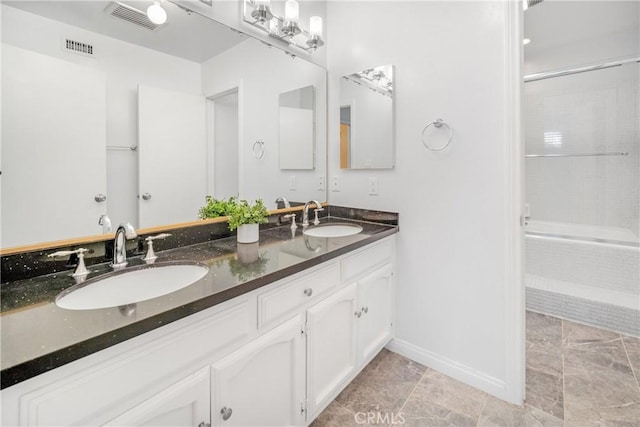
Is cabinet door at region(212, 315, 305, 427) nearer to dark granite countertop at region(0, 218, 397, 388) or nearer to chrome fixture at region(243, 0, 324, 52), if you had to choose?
dark granite countertop at region(0, 218, 397, 388)

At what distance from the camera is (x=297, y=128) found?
2.10 metres

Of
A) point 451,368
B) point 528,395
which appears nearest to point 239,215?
point 451,368

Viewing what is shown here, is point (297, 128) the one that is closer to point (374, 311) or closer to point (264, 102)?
point (264, 102)

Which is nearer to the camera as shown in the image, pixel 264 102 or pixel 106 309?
pixel 106 309

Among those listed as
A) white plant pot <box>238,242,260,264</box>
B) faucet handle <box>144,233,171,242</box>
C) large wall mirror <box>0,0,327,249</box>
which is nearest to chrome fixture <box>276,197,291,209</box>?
large wall mirror <box>0,0,327,249</box>

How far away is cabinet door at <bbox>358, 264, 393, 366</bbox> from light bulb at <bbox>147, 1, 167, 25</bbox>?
152 centimetres

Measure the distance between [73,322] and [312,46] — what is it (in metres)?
1.93

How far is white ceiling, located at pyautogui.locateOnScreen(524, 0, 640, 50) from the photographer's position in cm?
225

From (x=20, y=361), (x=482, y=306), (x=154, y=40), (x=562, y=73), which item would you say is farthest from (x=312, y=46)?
(x=562, y=73)

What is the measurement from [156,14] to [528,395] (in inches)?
101

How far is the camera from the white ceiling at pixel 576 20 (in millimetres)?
2252

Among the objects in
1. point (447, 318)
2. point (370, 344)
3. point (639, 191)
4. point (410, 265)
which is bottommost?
point (370, 344)

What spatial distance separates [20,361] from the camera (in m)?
0.54

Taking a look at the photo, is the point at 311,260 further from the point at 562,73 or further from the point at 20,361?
the point at 562,73
